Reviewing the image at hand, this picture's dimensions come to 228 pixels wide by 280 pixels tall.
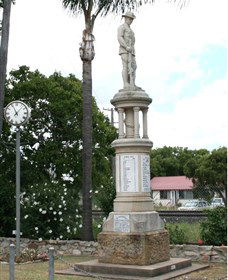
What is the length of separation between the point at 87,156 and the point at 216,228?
460 centimetres

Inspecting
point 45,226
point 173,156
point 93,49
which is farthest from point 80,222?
point 173,156

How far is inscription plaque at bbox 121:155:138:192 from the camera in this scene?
40.4ft

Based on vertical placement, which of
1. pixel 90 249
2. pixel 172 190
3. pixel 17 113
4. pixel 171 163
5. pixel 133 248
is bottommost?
pixel 90 249

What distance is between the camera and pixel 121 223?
39.7ft

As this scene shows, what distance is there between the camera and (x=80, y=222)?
→ 58.1ft

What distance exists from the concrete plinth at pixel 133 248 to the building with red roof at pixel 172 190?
1169 inches

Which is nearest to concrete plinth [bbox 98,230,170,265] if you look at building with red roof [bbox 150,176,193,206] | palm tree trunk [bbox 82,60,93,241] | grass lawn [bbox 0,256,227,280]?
grass lawn [bbox 0,256,227,280]

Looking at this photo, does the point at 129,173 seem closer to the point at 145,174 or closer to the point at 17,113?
the point at 145,174

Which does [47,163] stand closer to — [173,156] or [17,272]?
[17,272]

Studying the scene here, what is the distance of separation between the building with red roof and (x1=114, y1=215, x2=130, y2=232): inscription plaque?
29.8 metres

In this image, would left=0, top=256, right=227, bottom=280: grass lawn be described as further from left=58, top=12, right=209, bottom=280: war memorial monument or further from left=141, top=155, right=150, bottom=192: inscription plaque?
left=141, top=155, right=150, bottom=192: inscription plaque

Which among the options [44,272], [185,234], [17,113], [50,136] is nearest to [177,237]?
[185,234]

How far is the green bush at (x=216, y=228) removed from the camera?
14.2 meters

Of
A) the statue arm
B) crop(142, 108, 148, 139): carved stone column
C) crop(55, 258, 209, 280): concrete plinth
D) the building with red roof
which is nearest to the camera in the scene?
crop(55, 258, 209, 280): concrete plinth
